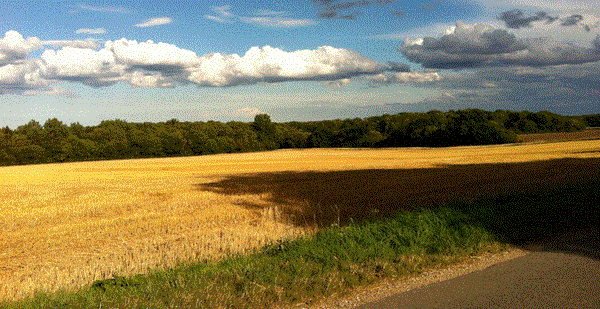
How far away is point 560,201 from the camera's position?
39.7 feet

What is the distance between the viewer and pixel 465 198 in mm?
18594

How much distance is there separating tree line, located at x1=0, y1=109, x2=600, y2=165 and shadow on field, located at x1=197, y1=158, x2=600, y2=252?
6620 cm

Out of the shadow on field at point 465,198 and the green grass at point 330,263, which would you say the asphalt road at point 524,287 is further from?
the shadow on field at point 465,198

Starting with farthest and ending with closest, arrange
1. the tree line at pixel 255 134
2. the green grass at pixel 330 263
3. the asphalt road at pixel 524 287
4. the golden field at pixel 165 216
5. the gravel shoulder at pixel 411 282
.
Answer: the tree line at pixel 255 134
the golden field at pixel 165 216
the green grass at pixel 330 263
the gravel shoulder at pixel 411 282
the asphalt road at pixel 524 287

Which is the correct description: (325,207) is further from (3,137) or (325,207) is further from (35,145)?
(3,137)

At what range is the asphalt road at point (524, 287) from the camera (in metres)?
5.59

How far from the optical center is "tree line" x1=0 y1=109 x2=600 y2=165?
87.4 m

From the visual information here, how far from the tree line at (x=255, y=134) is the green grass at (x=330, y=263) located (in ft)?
276

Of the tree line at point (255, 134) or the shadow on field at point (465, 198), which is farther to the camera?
the tree line at point (255, 134)

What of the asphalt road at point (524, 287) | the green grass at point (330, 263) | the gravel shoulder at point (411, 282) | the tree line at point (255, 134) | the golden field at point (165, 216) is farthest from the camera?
the tree line at point (255, 134)

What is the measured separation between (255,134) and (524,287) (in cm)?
10624

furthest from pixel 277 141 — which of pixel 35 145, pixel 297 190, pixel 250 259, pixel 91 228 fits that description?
pixel 250 259

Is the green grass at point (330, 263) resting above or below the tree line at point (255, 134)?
below

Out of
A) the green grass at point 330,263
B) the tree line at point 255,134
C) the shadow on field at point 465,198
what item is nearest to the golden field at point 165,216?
the shadow on field at point 465,198
